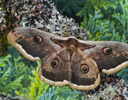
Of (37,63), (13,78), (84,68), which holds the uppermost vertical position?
(84,68)

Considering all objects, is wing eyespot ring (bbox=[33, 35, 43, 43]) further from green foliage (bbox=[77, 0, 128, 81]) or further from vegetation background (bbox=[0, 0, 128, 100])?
green foliage (bbox=[77, 0, 128, 81])

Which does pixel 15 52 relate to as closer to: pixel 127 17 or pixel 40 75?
pixel 40 75

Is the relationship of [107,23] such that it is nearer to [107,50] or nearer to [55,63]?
[107,50]

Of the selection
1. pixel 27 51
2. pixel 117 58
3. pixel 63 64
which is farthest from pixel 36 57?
pixel 117 58

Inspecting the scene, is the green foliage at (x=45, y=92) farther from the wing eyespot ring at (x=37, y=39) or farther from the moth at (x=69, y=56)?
the wing eyespot ring at (x=37, y=39)

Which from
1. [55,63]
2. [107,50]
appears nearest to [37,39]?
[55,63]

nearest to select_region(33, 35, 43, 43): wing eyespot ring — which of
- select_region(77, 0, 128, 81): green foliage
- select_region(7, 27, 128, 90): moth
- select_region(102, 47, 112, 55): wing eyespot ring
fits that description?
select_region(7, 27, 128, 90): moth
